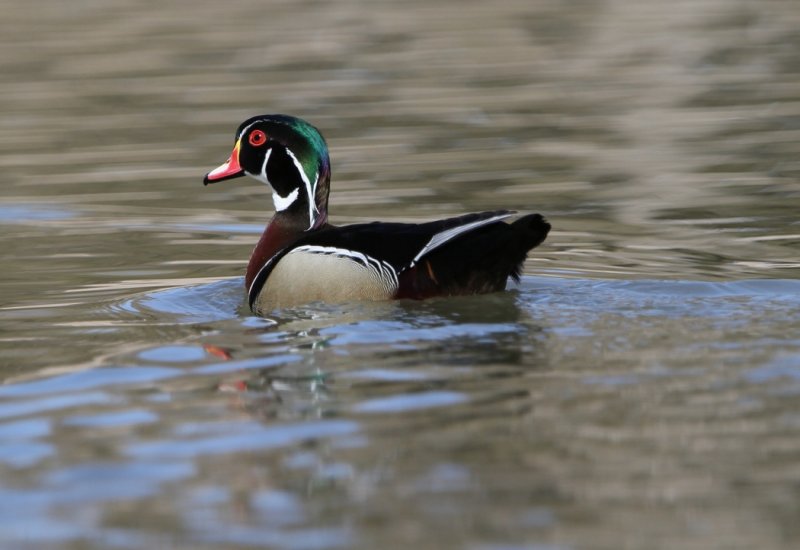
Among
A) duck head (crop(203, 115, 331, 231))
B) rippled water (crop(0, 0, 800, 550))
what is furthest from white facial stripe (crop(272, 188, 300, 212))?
rippled water (crop(0, 0, 800, 550))

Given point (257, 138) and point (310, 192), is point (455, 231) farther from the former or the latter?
point (257, 138)

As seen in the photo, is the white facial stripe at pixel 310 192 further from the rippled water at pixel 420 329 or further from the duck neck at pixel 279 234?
the rippled water at pixel 420 329

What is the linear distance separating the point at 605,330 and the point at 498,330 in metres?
0.53

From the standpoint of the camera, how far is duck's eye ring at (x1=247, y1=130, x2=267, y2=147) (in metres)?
9.67

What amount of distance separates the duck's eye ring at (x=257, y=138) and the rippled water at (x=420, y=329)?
3.05 ft

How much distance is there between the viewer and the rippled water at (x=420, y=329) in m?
5.28

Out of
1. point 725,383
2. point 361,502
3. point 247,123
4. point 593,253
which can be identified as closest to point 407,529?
point 361,502

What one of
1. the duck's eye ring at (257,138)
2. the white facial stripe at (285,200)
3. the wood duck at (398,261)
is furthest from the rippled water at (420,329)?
the duck's eye ring at (257,138)

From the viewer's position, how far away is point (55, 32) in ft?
84.2

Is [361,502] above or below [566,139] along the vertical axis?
below

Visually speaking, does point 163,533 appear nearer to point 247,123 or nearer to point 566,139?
point 247,123

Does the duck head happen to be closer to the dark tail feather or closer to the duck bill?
the duck bill

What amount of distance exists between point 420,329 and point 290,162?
209 centimetres

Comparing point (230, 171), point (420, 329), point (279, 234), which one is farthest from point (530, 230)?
point (230, 171)
